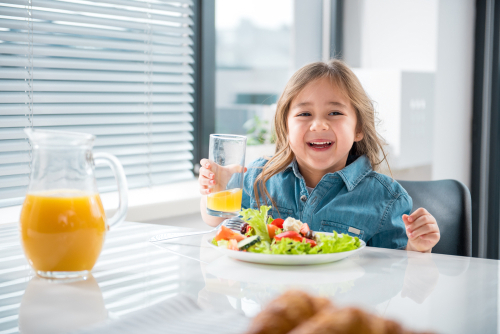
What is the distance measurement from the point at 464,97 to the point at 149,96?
6.93ft

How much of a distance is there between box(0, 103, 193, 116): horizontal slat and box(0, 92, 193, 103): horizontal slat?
0.02m

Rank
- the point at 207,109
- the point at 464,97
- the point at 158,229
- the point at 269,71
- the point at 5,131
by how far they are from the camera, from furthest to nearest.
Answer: the point at 269,71 → the point at 464,97 → the point at 207,109 → the point at 5,131 → the point at 158,229

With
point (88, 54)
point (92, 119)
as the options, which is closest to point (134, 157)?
point (92, 119)

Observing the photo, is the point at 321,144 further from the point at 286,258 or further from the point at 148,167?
the point at 148,167

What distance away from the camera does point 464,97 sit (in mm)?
3299

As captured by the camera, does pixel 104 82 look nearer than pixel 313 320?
No

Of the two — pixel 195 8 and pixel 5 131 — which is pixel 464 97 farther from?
pixel 5 131

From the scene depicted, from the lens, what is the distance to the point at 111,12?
209cm

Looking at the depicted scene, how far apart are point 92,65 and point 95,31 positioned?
5.5 inches

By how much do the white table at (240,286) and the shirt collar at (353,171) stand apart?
45 centimetres

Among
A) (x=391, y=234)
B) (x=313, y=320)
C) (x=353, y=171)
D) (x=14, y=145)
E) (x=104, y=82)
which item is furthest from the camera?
(x=104, y=82)

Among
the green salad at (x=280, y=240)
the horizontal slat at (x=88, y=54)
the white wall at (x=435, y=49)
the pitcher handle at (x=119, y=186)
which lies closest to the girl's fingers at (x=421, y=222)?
the green salad at (x=280, y=240)

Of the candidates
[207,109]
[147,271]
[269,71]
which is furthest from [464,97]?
[147,271]

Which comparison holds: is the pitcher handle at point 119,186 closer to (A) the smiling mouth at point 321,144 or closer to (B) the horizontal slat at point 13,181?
(A) the smiling mouth at point 321,144
